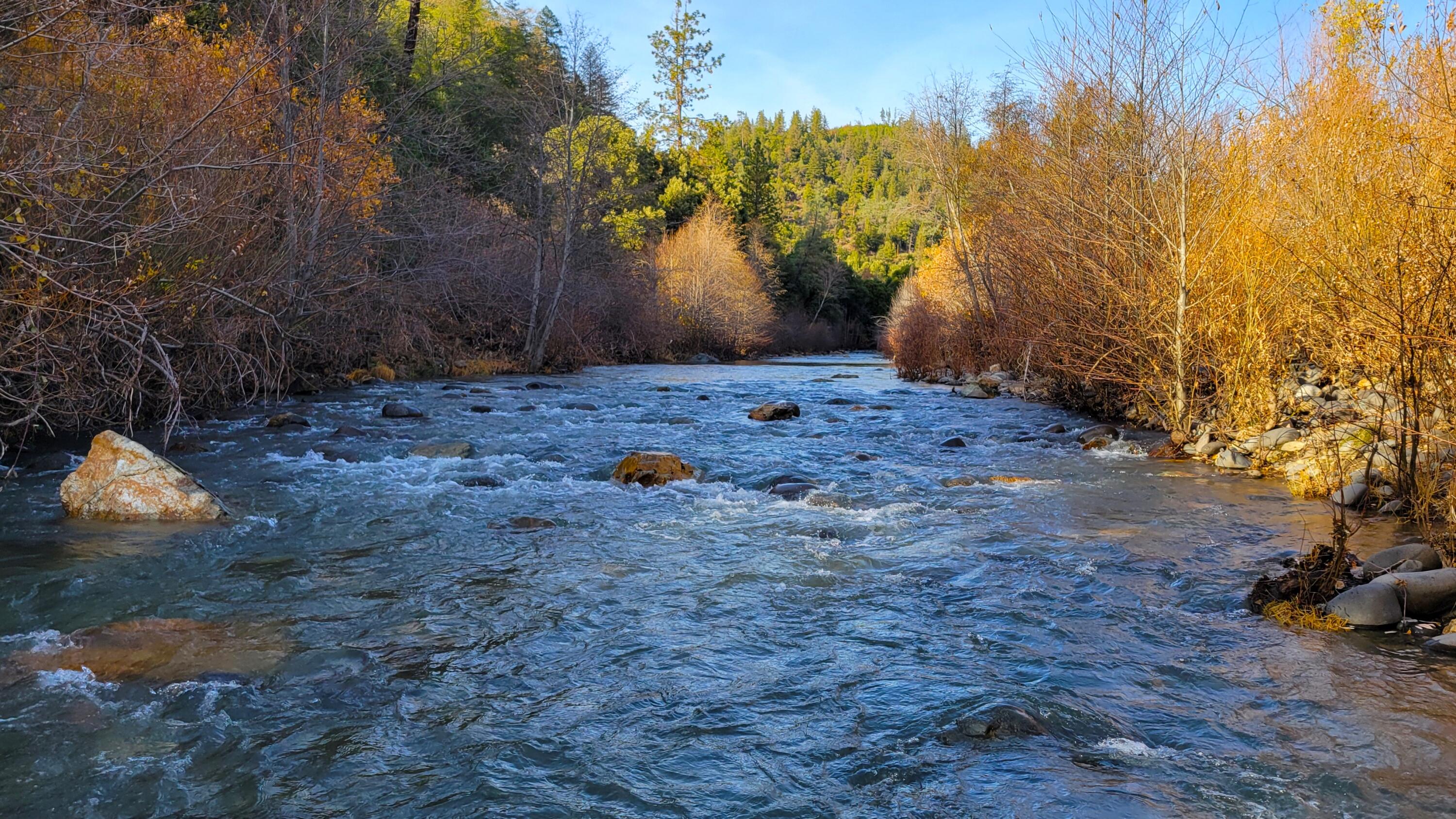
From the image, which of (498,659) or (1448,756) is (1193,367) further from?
(498,659)

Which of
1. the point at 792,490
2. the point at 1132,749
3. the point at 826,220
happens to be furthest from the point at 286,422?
the point at 826,220

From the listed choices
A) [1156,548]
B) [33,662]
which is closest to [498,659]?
[33,662]

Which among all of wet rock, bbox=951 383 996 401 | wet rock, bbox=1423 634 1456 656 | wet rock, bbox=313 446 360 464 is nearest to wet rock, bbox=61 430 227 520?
wet rock, bbox=313 446 360 464

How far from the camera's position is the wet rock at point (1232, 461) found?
32.4 ft

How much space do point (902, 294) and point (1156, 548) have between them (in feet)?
104

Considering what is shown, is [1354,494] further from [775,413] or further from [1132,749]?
[775,413]

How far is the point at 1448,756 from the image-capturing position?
3.52m

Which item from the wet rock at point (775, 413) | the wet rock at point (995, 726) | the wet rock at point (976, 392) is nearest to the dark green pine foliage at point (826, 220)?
the wet rock at point (976, 392)

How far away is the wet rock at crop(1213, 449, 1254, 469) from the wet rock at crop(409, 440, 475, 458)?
878cm

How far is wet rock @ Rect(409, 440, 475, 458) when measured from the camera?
10.7m

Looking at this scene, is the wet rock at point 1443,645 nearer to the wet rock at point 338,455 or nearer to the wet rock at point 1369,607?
the wet rock at point 1369,607

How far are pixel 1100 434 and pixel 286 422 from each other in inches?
455

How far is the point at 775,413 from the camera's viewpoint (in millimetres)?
15391

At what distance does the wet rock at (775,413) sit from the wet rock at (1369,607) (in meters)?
10.4
